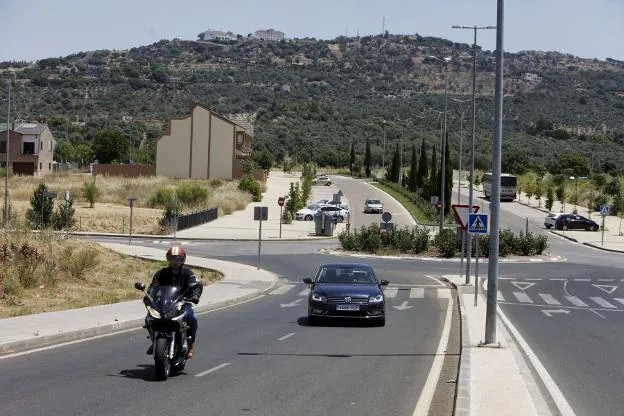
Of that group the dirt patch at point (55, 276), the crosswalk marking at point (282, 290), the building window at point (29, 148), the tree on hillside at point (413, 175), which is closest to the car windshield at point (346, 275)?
the dirt patch at point (55, 276)

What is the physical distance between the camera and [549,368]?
14.8 metres

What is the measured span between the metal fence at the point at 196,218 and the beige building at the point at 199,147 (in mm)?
24549

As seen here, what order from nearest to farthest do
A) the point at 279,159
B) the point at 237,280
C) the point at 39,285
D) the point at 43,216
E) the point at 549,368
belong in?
1. the point at 549,368
2. the point at 39,285
3. the point at 237,280
4. the point at 43,216
5. the point at 279,159

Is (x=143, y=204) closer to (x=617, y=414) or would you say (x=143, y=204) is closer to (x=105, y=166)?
(x=105, y=166)

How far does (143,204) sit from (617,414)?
225 ft

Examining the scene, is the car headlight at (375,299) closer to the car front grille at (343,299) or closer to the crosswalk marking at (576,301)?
A: the car front grille at (343,299)

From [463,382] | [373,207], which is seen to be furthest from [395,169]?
[463,382]

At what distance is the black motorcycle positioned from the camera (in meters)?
12.1

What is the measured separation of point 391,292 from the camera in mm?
33531

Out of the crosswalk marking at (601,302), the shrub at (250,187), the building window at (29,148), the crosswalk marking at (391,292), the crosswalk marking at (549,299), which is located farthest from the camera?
the building window at (29,148)

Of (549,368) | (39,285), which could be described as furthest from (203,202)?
(549,368)

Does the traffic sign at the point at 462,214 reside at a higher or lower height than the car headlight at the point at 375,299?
higher

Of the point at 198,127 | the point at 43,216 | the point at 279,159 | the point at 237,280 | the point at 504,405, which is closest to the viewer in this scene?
the point at 504,405

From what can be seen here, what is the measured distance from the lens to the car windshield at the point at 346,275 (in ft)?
73.5
